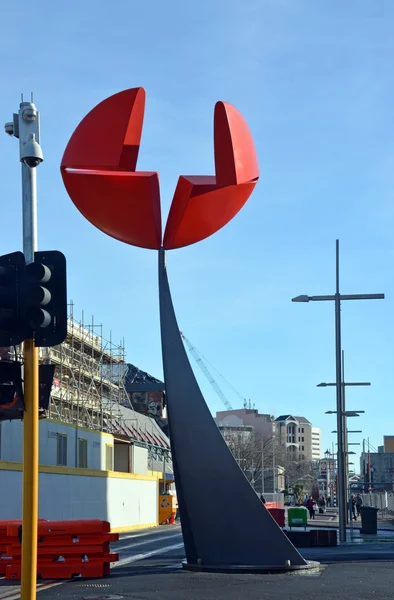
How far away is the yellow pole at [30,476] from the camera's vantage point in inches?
291

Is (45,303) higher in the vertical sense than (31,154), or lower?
lower

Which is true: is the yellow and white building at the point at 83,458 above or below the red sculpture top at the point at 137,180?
below

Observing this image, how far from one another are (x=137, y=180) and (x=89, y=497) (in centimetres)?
1979

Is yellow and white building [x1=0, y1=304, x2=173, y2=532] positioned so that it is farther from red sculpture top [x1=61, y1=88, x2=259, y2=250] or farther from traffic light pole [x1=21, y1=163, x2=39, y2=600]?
traffic light pole [x1=21, y1=163, x2=39, y2=600]

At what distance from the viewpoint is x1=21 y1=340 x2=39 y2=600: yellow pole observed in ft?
24.2

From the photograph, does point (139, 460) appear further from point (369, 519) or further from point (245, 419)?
point (245, 419)

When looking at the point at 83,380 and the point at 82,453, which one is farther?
the point at 83,380

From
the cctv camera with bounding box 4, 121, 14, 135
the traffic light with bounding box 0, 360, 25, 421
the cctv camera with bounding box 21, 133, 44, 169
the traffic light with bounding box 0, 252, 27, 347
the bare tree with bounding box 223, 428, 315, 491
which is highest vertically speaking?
the cctv camera with bounding box 4, 121, 14, 135

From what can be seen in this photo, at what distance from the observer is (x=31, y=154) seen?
8719 mm

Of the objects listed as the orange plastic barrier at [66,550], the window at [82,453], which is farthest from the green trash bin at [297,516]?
the orange plastic barrier at [66,550]

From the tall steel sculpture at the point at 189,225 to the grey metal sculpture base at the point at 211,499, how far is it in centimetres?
2

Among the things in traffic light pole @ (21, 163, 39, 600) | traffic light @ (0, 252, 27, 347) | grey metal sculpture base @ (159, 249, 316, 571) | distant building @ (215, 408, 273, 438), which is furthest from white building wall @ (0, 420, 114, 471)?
distant building @ (215, 408, 273, 438)

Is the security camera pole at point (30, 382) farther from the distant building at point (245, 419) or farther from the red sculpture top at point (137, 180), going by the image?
the distant building at point (245, 419)

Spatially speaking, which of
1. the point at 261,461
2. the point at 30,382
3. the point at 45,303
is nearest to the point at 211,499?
the point at 30,382
